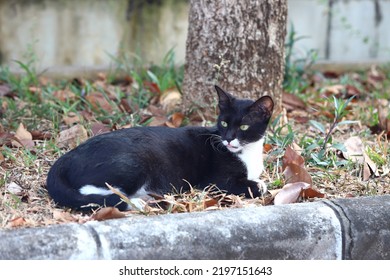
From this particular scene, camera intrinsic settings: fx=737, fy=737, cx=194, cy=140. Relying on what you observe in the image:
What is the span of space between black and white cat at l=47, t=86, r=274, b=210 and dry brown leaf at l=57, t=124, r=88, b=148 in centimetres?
63

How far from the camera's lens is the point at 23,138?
4.56 metres

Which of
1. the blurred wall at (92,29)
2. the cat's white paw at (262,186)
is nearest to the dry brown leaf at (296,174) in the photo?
the cat's white paw at (262,186)

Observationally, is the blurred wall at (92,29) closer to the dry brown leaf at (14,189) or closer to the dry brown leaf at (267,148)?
the dry brown leaf at (267,148)

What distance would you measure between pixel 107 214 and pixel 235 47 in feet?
6.55

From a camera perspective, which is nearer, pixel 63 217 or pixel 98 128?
pixel 63 217

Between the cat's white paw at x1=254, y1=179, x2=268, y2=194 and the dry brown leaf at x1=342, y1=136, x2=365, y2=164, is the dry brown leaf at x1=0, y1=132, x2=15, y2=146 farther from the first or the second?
the dry brown leaf at x1=342, y1=136, x2=365, y2=164

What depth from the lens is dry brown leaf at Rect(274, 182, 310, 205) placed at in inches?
149

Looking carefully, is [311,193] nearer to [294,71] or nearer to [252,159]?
[252,159]

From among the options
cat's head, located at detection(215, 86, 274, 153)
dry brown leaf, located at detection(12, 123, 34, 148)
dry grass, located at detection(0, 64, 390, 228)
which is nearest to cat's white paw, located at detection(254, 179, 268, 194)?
dry grass, located at detection(0, 64, 390, 228)

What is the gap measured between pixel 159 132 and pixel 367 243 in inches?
51.5

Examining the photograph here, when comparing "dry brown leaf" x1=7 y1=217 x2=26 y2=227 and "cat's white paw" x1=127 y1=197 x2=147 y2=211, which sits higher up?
"dry brown leaf" x1=7 y1=217 x2=26 y2=227

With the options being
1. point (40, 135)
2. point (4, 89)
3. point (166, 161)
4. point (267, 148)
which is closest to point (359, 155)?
point (267, 148)

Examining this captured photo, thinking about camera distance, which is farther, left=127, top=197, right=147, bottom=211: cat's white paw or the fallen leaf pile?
the fallen leaf pile

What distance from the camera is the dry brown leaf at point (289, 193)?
3.80 meters
